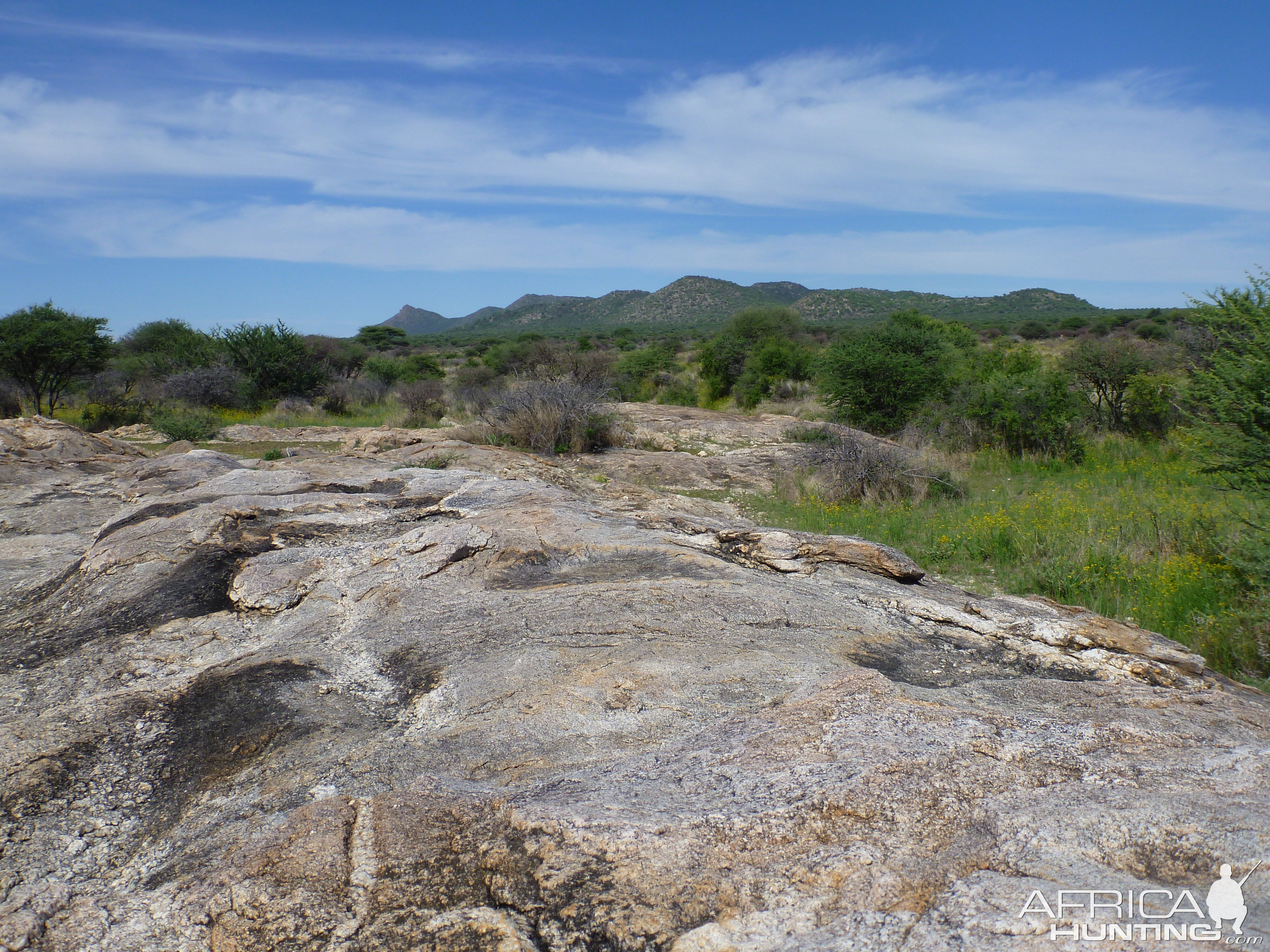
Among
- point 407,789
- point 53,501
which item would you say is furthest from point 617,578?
point 53,501

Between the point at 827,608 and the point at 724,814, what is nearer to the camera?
the point at 724,814

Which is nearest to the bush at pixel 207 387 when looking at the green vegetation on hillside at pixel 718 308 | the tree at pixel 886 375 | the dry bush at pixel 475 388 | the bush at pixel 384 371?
the bush at pixel 384 371

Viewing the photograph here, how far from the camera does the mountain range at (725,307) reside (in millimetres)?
79188

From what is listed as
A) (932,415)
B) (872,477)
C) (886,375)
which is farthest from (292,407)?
(932,415)

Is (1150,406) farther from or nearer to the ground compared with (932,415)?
farther from the ground

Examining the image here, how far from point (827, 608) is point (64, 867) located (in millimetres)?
3071

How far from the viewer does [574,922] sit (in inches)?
64.6

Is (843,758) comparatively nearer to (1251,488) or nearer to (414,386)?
(1251,488)

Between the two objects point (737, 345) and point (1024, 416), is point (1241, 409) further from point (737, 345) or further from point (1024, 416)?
point (737, 345)

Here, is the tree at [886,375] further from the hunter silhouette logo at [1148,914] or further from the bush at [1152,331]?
the bush at [1152,331]

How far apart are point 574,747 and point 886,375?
15425 millimetres

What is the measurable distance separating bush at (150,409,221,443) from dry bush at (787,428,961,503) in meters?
11.3

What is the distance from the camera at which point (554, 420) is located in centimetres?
1320

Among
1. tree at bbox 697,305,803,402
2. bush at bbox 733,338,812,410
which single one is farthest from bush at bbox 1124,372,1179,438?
tree at bbox 697,305,803,402
